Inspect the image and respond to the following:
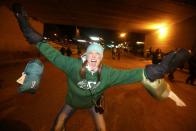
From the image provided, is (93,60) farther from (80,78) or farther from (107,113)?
(107,113)

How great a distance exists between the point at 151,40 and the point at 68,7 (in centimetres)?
1987

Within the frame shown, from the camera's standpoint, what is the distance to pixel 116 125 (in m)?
5.82

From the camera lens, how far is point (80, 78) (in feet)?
11.2

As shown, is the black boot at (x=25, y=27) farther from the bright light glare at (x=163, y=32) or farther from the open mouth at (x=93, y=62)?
the bright light glare at (x=163, y=32)

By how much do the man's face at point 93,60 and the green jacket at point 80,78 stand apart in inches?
3.9

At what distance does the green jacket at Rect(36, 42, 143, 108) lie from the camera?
3.37 metres

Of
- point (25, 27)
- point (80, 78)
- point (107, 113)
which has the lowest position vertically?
point (107, 113)

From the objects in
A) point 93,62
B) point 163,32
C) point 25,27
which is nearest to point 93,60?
point 93,62

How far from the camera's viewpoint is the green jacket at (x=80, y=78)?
133 inches

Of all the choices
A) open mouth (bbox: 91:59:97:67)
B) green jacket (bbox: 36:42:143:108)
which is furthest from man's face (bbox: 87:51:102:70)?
green jacket (bbox: 36:42:143:108)

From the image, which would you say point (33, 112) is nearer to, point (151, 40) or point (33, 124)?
point (33, 124)

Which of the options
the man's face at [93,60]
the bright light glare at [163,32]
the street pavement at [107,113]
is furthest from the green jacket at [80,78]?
the bright light glare at [163,32]

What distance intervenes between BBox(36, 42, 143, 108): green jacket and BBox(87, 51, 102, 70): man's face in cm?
10

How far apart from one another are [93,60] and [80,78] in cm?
31
